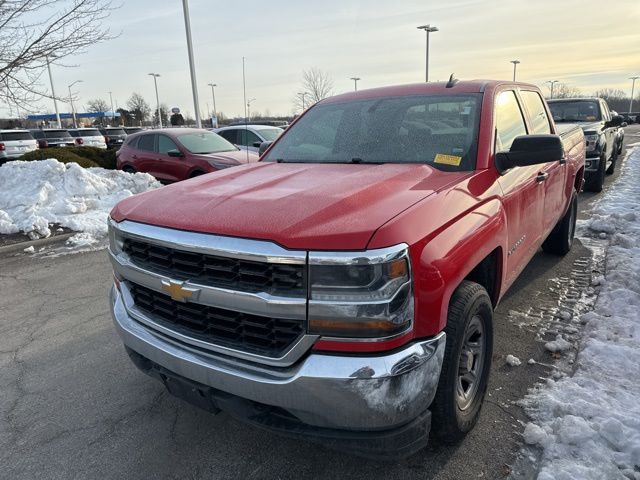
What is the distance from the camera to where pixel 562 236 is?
222 inches

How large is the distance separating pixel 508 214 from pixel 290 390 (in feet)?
6.19

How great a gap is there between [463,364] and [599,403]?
0.98m

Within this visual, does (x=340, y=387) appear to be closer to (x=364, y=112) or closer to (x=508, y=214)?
(x=508, y=214)

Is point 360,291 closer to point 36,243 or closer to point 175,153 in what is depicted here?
point 36,243

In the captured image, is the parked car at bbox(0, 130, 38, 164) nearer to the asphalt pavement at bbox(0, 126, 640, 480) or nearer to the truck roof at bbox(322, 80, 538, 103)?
the asphalt pavement at bbox(0, 126, 640, 480)

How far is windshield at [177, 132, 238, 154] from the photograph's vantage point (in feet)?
35.3

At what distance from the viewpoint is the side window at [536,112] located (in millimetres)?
4117

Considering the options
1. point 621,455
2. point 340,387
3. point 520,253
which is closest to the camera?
point 340,387

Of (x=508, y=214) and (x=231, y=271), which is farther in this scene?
(x=508, y=214)

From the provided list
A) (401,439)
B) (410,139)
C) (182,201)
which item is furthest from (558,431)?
(182,201)

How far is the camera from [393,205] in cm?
214

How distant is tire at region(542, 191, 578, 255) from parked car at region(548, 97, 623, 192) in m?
4.51

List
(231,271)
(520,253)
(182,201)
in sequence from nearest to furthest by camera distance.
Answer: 1. (231,271)
2. (182,201)
3. (520,253)

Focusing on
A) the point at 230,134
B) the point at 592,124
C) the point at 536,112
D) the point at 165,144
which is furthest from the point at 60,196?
the point at 592,124
